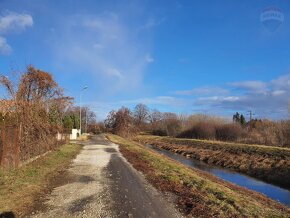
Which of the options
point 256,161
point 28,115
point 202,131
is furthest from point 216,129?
point 28,115

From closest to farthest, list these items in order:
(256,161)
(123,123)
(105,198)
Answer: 1. (105,198)
2. (256,161)
3. (123,123)

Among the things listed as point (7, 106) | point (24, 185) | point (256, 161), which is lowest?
point (256, 161)

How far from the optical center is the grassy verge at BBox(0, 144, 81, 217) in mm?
9182

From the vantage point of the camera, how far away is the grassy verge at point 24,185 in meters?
9.18

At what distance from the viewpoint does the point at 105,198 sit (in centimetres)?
1052

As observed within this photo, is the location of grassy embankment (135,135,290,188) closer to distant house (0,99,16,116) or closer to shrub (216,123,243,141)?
shrub (216,123,243,141)

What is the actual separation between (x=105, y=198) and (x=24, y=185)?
3059 millimetres

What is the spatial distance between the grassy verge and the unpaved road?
44 cm

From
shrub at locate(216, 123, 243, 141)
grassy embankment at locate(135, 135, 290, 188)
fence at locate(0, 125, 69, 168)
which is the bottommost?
grassy embankment at locate(135, 135, 290, 188)

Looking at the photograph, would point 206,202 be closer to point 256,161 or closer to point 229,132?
point 256,161

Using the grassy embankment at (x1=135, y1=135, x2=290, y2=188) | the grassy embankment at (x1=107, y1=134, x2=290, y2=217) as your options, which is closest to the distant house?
the grassy embankment at (x1=107, y1=134, x2=290, y2=217)

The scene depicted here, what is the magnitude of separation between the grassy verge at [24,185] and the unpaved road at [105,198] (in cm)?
44

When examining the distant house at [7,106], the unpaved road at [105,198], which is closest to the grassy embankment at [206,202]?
the unpaved road at [105,198]

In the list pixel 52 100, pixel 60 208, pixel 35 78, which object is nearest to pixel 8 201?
pixel 60 208
